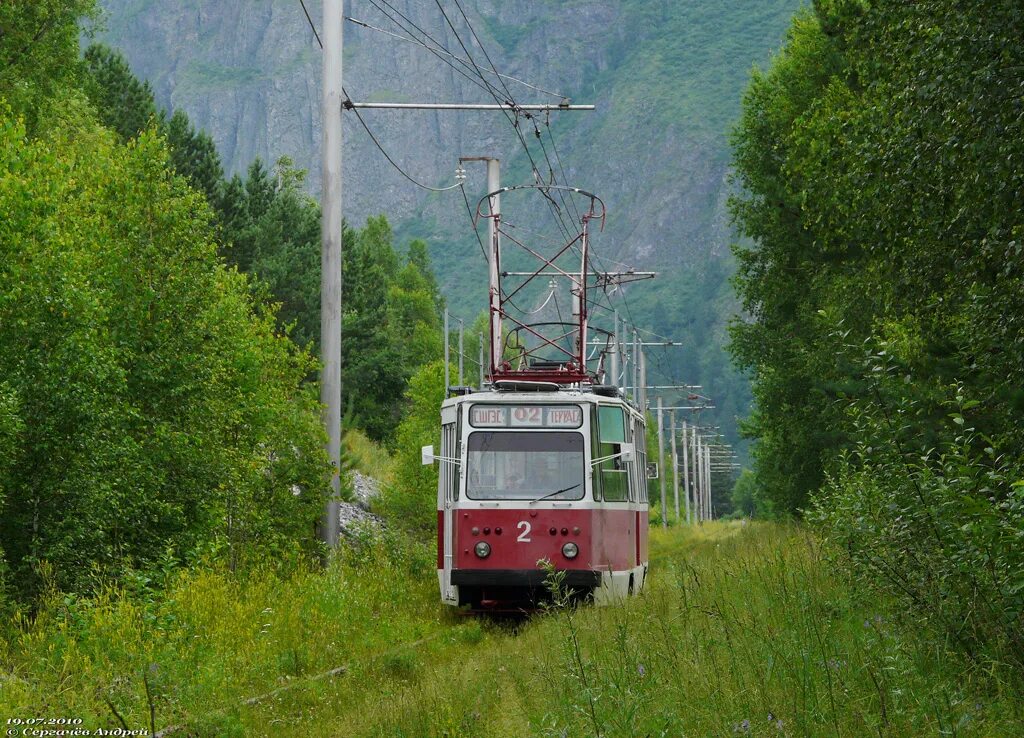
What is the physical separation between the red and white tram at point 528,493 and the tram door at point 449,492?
0.01 m

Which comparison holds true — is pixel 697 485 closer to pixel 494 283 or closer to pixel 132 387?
pixel 494 283

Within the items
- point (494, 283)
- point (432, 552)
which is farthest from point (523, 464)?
point (432, 552)

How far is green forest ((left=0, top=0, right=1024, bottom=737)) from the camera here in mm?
7164

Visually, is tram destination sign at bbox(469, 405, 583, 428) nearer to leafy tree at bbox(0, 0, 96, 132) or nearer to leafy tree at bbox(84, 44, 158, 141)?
leafy tree at bbox(0, 0, 96, 132)

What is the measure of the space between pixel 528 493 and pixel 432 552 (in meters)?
6.14

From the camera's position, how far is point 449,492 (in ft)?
53.9

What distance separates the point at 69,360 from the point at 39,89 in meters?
20.6

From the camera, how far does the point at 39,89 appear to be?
3300cm

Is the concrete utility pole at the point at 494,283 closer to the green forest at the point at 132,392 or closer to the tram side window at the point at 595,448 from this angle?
the green forest at the point at 132,392

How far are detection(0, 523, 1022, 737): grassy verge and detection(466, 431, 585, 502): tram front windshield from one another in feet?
5.17

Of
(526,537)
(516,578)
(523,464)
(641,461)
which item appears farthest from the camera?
(641,461)

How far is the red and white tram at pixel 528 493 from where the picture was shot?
51.5ft

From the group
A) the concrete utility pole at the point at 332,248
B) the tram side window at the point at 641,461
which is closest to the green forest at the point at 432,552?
the concrete utility pole at the point at 332,248

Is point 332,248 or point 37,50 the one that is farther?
point 37,50
